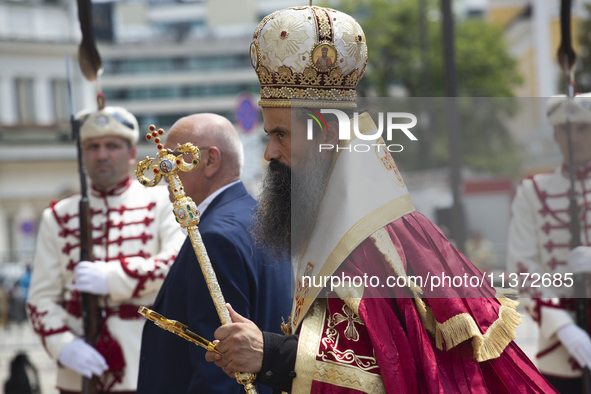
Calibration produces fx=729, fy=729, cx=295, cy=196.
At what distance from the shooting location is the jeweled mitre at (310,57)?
8.13 ft

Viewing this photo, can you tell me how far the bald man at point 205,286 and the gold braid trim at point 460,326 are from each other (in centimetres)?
81

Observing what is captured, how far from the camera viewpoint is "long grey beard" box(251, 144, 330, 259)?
2.50 metres

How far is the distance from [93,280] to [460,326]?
8.68 ft

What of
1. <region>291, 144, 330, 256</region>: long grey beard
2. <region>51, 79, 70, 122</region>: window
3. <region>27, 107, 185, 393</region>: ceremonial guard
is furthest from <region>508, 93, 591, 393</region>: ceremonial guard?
<region>51, 79, 70, 122</region>: window

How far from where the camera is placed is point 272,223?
8.78 feet

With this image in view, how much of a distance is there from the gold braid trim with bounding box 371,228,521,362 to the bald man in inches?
31.8

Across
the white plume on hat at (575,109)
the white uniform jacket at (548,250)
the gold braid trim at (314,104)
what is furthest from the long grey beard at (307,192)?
the white plume on hat at (575,109)

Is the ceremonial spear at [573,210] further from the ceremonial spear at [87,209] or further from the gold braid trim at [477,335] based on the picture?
the ceremonial spear at [87,209]

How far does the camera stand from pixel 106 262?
446cm

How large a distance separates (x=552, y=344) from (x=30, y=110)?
3510 centimetres

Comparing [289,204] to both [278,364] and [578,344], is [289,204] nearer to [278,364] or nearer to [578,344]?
[278,364]

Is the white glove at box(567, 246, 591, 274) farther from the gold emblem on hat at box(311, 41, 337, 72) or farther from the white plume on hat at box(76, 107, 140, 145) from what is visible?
the white plume on hat at box(76, 107, 140, 145)

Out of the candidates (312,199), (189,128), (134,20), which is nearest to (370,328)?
(312,199)

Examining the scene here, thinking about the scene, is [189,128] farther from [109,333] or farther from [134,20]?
[134,20]
